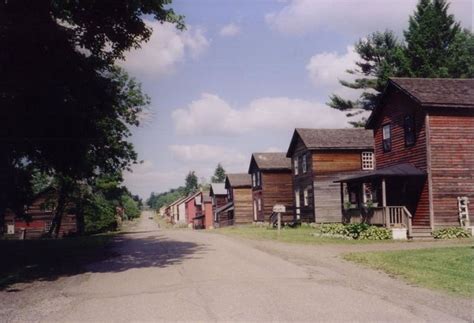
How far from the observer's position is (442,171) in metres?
25.0

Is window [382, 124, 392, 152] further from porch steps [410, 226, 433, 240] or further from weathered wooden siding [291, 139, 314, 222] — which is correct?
weathered wooden siding [291, 139, 314, 222]

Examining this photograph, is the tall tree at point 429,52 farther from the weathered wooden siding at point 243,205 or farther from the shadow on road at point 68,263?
the shadow on road at point 68,263

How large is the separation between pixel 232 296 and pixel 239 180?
50698 millimetres

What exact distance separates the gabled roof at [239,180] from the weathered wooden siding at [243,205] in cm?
60

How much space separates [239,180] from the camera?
6025 cm

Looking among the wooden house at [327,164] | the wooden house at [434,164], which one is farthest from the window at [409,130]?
the wooden house at [327,164]

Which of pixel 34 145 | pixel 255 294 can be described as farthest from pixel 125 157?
pixel 255 294

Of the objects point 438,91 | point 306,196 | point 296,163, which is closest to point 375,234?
point 438,91

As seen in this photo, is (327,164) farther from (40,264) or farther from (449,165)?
(40,264)

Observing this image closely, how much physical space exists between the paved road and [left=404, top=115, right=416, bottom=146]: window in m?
14.2

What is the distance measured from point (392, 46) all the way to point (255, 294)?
2341 inches

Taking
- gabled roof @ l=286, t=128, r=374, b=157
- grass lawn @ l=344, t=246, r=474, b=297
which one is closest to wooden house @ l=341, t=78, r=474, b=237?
grass lawn @ l=344, t=246, r=474, b=297

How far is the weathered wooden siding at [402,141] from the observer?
25.4m

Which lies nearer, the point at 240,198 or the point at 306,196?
the point at 306,196
